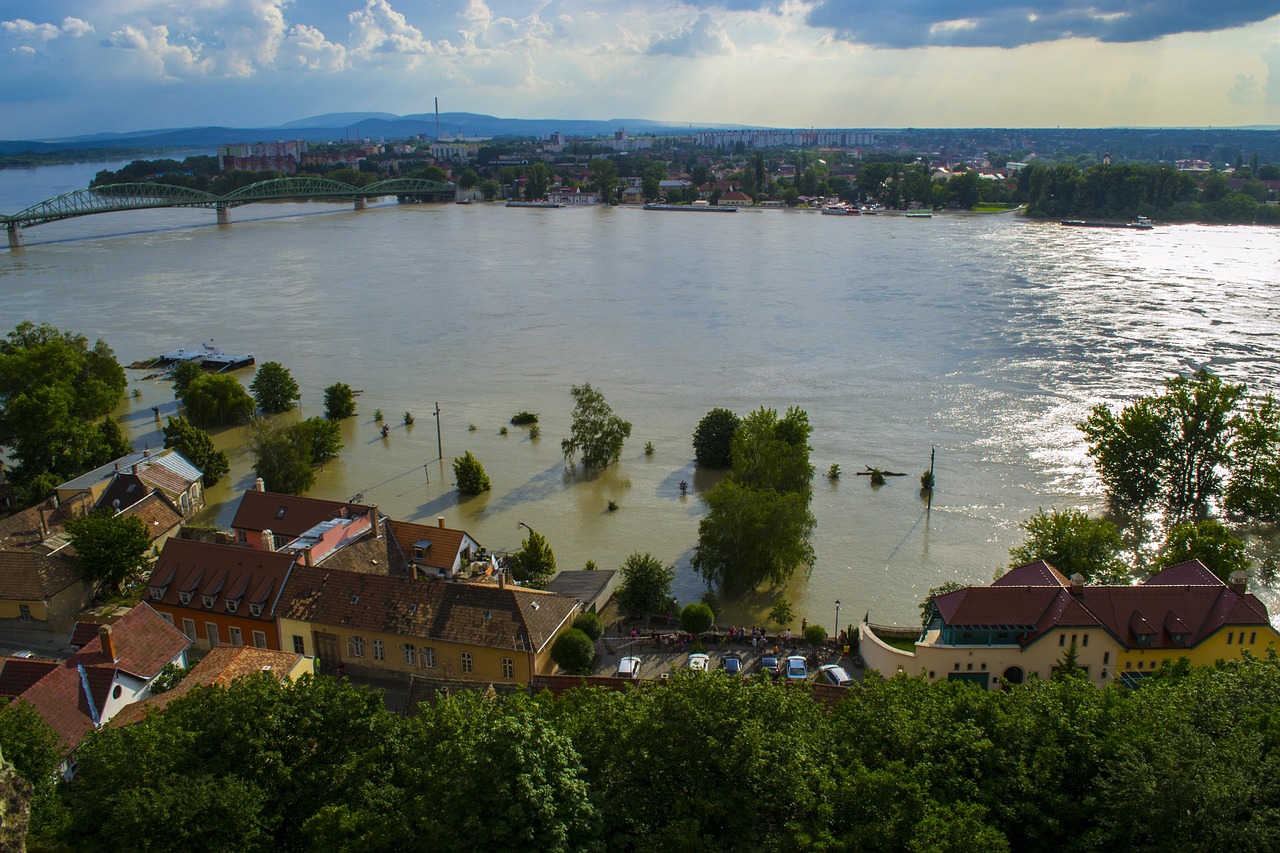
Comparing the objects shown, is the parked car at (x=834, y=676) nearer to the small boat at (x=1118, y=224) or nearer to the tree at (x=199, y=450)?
the tree at (x=199, y=450)

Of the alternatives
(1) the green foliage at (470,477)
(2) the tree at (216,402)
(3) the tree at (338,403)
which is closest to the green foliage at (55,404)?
(2) the tree at (216,402)

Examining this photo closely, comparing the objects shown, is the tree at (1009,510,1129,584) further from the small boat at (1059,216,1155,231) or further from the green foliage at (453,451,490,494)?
the small boat at (1059,216,1155,231)

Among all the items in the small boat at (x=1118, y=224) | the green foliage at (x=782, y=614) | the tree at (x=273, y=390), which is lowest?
the green foliage at (x=782, y=614)

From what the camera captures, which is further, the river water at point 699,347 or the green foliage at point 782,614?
the river water at point 699,347

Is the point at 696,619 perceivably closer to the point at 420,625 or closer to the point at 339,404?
the point at 420,625

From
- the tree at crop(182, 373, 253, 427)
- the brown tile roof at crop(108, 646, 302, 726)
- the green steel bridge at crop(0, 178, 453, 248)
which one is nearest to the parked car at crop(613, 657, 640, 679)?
the brown tile roof at crop(108, 646, 302, 726)

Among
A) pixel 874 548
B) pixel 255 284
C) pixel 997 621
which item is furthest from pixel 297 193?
pixel 997 621

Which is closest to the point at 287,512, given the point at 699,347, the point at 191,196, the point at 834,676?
the point at 834,676
